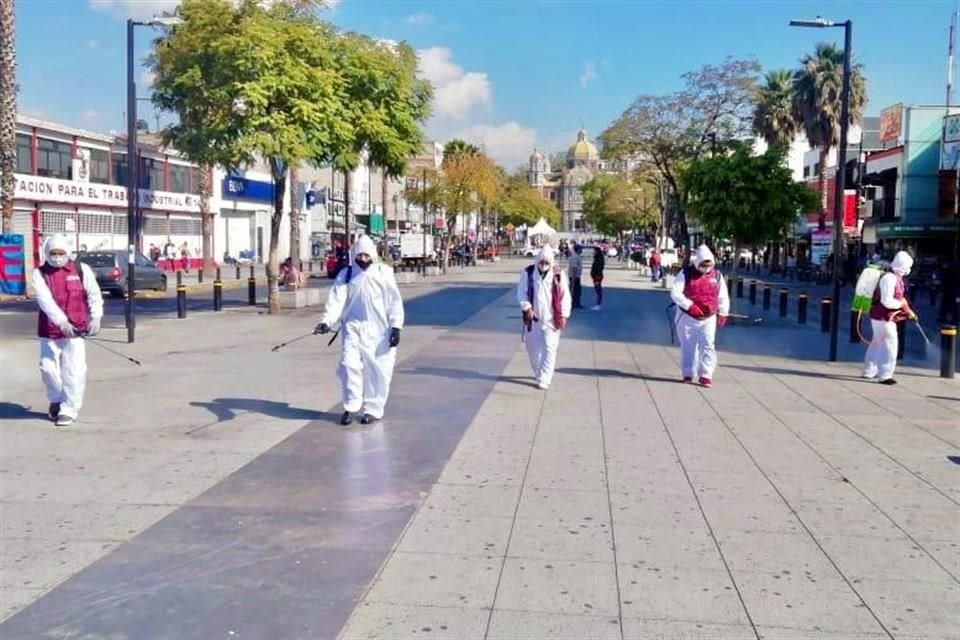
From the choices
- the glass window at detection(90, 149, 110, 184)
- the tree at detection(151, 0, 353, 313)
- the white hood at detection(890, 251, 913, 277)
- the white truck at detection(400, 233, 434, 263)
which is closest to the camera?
the white hood at detection(890, 251, 913, 277)

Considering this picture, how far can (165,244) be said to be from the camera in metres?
51.9

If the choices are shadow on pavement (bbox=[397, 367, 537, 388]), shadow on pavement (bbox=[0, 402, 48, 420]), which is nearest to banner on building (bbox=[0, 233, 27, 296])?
shadow on pavement (bbox=[397, 367, 537, 388])

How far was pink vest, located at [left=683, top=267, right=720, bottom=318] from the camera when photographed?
12.5 metres

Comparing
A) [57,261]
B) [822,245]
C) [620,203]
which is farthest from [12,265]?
[620,203]

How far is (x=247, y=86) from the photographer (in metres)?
20.1

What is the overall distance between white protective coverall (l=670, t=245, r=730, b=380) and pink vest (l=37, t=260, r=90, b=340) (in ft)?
21.9

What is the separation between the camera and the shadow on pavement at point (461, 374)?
1265 cm

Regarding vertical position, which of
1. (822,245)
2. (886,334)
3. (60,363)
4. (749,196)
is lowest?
(60,363)

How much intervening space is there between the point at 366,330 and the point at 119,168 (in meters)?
42.2

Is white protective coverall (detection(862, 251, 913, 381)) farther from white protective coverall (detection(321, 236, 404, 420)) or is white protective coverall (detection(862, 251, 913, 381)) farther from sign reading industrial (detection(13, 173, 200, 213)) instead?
sign reading industrial (detection(13, 173, 200, 213))

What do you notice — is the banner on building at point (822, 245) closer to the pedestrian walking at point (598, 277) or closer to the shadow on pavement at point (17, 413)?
the pedestrian walking at point (598, 277)

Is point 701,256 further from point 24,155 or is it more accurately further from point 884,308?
point 24,155

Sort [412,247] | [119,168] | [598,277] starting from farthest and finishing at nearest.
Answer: [412,247] → [119,168] → [598,277]

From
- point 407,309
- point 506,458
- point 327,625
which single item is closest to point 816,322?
point 407,309
